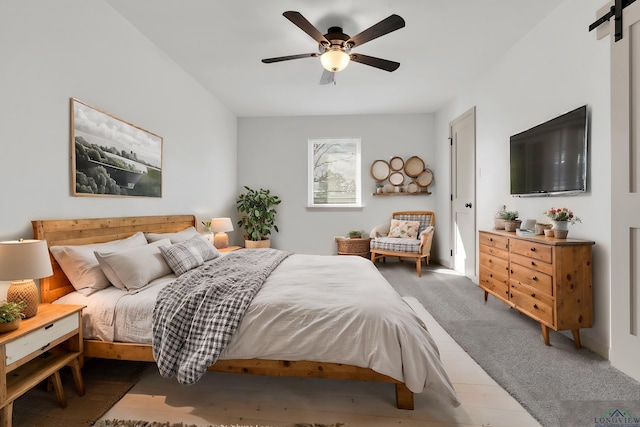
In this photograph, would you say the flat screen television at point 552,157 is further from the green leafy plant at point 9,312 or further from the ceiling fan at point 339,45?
the green leafy plant at point 9,312

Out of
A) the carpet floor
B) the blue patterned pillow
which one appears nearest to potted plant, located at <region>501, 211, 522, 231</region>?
the carpet floor

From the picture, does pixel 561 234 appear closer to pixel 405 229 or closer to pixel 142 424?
pixel 405 229

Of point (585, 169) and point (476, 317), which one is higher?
point (585, 169)

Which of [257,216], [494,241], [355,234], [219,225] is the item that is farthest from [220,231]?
[494,241]

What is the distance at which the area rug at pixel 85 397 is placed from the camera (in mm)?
1592

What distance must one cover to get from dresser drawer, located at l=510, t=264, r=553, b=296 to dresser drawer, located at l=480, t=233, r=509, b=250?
0.73 ft

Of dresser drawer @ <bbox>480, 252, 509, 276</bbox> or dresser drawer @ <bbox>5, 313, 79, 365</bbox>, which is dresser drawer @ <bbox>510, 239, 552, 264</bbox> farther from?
dresser drawer @ <bbox>5, 313, 79, 365</bbox>

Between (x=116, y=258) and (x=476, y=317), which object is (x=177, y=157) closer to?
(x=116, y=258)

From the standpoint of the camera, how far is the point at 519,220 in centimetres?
302

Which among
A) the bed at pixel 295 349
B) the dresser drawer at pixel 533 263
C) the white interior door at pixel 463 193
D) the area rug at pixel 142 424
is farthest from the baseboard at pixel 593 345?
the area rug at pixel 142 424

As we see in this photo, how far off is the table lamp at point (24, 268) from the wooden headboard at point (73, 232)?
37cm

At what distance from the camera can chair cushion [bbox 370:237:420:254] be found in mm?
4668

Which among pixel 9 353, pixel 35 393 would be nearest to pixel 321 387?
pixel 9 353

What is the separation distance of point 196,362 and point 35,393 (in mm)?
1085
